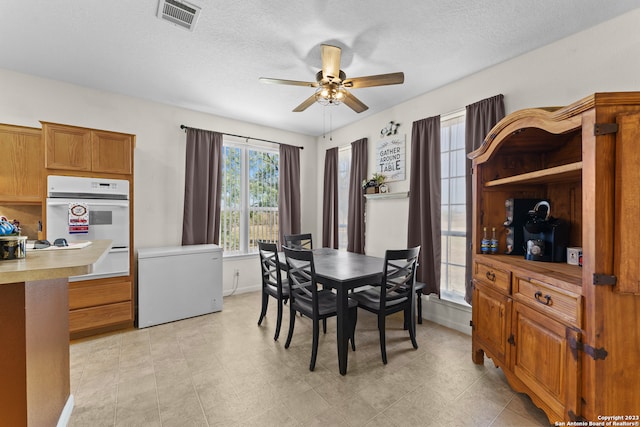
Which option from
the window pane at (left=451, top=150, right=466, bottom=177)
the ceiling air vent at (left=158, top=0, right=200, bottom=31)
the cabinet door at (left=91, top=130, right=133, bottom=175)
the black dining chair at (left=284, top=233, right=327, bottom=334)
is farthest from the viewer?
the black dining chair at (left=284, top=233, right=327, bottom=334)

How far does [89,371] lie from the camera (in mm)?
2246

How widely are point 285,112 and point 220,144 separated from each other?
1.10m

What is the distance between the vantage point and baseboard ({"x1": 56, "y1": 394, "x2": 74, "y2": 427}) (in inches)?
62.4

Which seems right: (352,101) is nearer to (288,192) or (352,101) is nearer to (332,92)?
(332,92)

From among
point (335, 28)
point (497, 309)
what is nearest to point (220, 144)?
point (335, 28)

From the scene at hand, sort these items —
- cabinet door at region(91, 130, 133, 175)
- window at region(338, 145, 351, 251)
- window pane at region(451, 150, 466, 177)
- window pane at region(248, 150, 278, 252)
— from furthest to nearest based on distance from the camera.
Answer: window at region(338, 145, 351, 251)
window pane at region(248, 150, 278, 252)
window pane at region(451, 150, 466, 177)
cabinet door at region(91, 130, 133, 175)

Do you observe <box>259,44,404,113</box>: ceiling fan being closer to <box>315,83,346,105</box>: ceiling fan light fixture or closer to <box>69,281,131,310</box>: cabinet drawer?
<box>315,83,346,105</box>: ceiling fan light fixture

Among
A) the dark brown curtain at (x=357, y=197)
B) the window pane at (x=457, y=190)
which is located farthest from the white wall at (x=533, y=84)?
the window pane at (x=457, y=190)

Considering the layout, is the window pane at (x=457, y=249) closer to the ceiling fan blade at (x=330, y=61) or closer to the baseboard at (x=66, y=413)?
the ceiling fan blade at (x=330, y=61)

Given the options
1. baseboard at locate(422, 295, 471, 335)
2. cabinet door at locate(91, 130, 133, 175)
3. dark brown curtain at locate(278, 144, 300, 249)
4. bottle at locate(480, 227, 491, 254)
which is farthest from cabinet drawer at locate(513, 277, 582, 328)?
cabinet door at locate(91, 130, 133, 175)

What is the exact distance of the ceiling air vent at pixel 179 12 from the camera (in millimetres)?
1920

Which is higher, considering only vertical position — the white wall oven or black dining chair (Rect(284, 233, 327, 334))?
the white wall oven

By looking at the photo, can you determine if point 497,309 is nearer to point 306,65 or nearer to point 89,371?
point 306,65

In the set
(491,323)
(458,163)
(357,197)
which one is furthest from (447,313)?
(357,197)
